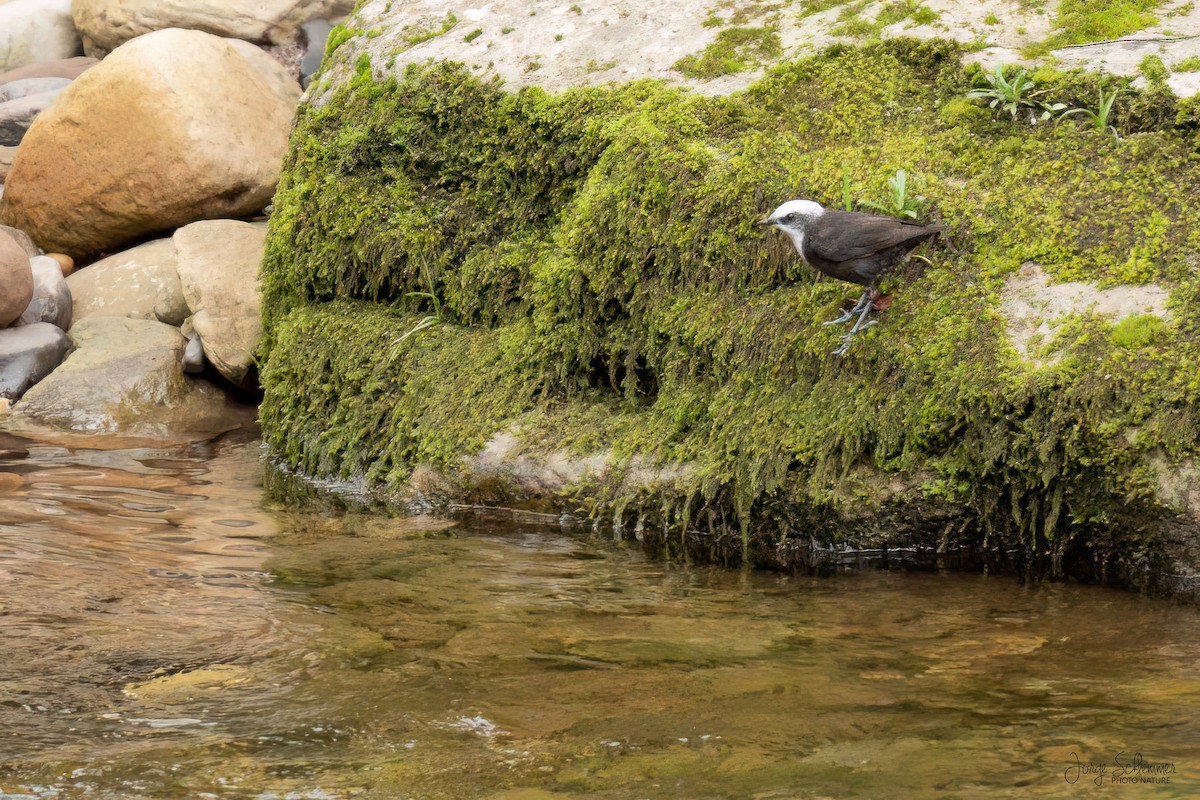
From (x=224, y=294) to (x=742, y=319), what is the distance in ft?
14.7

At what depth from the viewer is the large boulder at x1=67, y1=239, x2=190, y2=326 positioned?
903cm

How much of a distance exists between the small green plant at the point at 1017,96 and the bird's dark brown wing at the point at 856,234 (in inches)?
45.4

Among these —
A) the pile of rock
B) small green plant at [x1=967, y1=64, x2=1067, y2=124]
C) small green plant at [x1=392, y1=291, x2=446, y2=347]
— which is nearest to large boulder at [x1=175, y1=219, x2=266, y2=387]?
the pile of rock

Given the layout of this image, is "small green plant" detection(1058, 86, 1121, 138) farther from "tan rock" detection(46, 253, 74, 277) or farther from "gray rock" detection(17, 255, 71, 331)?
"tan rock" detection(46, 253, 74, 277)

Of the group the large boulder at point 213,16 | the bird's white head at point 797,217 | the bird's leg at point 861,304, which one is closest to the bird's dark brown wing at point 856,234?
the bird's white head at point 797,217

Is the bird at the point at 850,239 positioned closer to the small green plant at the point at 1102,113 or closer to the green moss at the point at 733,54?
the small green plant at the point at 1102,113

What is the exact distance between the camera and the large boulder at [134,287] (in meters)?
9.03

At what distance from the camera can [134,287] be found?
9.24m

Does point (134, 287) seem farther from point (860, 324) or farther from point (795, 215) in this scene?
point (860, 324)

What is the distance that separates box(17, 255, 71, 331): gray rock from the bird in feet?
21.2

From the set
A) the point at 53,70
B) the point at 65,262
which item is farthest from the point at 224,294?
the point at 53,70

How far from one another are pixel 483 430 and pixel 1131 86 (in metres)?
3.54

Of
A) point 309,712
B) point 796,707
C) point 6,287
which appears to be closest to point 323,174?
point 6,287

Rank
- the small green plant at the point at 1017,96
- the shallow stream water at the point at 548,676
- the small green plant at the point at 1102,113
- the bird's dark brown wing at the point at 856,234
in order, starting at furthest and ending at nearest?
1. the small green plant at the point at 1017,96
2. the small green plant at the point at 1102,113
3. the bird's dark brown wing at the point at 856,234
4. the shallow stream water at the point at 548,676
